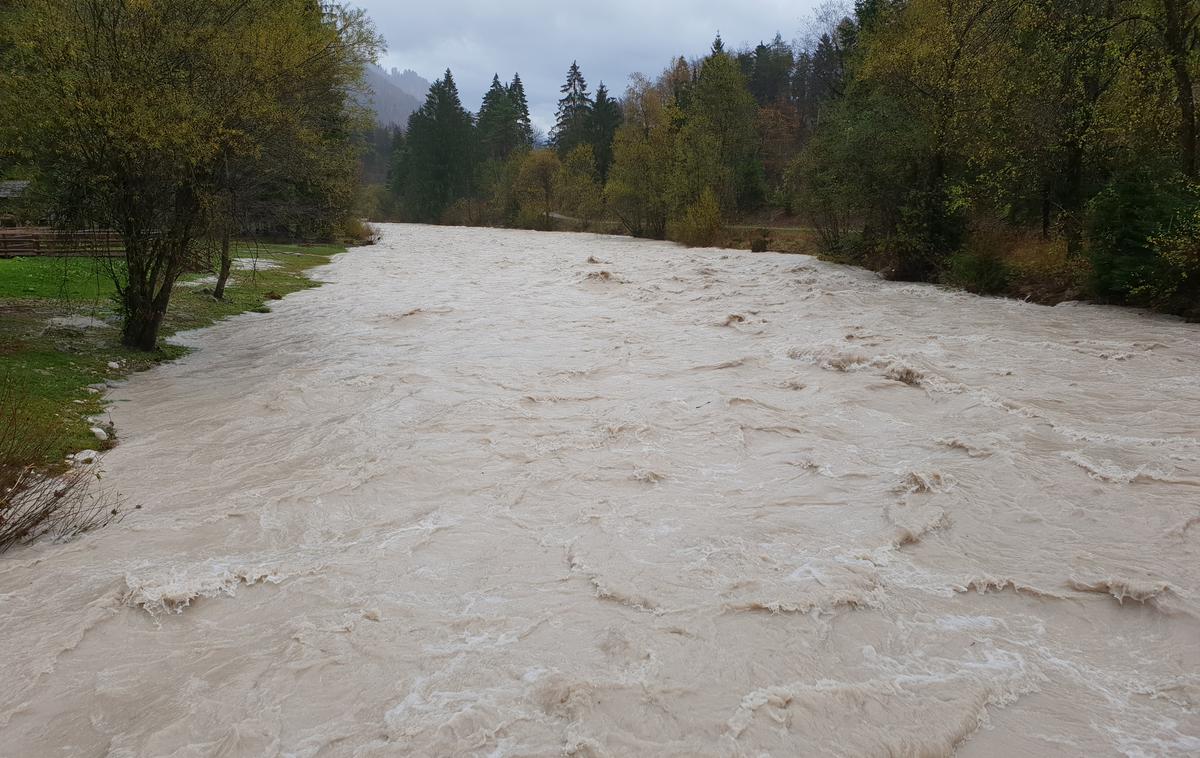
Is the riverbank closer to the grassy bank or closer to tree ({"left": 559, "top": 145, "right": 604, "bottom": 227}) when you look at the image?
the grassy bank

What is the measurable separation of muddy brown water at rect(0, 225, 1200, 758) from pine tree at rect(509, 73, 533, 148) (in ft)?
306

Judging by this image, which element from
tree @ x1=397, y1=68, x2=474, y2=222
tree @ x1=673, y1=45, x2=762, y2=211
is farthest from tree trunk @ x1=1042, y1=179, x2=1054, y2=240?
tree @ x1=397, y1=68, x2=474, y2=222

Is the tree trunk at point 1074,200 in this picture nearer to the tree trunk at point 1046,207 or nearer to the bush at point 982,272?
the tree trunk at point 1046,207

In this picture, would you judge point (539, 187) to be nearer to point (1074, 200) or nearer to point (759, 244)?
point (759, 244)

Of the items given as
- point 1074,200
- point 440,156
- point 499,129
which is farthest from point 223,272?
point 499,129

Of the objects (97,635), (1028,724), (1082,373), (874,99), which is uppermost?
(874,99)

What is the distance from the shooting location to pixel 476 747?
3.85 m

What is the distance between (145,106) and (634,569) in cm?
976

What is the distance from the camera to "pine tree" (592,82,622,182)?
232ft

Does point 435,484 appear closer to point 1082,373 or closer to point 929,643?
point 929,643

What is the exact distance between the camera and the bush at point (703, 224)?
41.5 metres

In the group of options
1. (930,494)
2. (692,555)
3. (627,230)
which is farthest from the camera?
(627,230)

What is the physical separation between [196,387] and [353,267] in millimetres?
21010

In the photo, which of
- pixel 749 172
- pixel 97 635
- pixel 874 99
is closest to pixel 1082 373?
pixel 97 635
